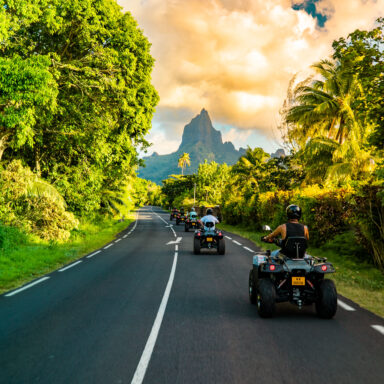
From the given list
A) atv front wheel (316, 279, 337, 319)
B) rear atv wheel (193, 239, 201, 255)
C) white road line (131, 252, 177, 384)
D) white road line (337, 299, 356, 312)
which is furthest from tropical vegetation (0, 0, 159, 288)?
white road line (337, 299, 356, 312)

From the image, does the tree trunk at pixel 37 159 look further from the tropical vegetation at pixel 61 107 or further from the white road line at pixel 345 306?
the white road line at pixel 345 306

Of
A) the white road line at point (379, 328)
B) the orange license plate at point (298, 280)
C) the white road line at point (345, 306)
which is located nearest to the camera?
the white road line at point (379, 328)

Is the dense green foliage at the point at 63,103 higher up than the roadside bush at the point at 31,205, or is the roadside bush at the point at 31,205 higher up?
the dense green foliage at the point at 63,103

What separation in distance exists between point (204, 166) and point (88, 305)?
202ft

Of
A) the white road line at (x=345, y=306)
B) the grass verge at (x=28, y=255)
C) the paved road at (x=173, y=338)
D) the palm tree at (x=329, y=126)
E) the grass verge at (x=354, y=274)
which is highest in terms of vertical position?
the palm tree at (x=329, y=126)

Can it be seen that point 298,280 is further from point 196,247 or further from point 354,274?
point 196,247

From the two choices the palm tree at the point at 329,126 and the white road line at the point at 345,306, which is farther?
the palm tree at the point at 329,126

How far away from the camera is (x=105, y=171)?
22.3 m

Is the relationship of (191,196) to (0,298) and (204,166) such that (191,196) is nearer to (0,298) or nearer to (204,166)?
(204,166)

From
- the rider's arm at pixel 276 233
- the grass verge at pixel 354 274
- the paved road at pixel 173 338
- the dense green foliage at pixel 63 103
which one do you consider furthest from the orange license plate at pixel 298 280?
the dense green foliage at pixel 63 103

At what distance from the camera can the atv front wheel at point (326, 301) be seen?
18.3ft

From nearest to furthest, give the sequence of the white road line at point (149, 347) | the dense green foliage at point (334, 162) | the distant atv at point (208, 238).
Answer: the white road line at point (149, 347) → the dense green foliage at point (334, 162) → the distant atv at point (208, 238)

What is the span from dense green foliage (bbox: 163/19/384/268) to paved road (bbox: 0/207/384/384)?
4673 mm

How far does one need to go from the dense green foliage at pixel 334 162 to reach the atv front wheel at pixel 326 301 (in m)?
3.90
